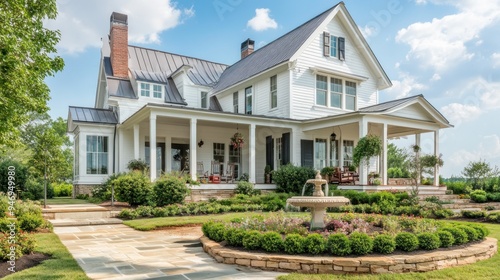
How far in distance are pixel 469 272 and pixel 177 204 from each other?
1002 cm

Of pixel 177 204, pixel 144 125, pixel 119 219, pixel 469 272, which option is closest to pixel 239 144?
pixel 144 125

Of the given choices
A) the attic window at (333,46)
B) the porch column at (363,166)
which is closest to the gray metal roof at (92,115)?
the attic window at (333,46)

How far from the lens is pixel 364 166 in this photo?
634 inches

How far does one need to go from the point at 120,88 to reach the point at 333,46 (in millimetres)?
11705

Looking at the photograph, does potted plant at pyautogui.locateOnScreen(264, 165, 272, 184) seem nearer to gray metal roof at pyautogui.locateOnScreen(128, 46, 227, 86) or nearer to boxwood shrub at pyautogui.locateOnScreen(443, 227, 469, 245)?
gray metal roof at pyautogui.locateOnScreen(128, 46, 227, 86)

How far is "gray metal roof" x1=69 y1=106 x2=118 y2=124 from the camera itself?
18891mm

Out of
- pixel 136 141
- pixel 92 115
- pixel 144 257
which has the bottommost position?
pixel 144 257

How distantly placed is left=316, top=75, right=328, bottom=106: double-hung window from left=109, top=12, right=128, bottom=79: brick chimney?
10758 millimetres

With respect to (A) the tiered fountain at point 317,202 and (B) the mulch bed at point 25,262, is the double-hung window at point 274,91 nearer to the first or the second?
(A) the tiered fountain at point 317,202

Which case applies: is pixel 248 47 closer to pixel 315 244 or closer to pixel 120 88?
pixel 120 88

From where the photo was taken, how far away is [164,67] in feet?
79.7

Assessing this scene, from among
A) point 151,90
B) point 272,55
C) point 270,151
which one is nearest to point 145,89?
point 151,90

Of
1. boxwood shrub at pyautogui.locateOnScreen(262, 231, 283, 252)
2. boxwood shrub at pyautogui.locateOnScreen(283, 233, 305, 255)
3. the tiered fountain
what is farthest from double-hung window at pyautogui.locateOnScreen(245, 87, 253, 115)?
boxwood shrub at pyautogui.locateOnScreen(283, 233, 305, 255)

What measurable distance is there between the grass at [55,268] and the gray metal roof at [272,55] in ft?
45.7
